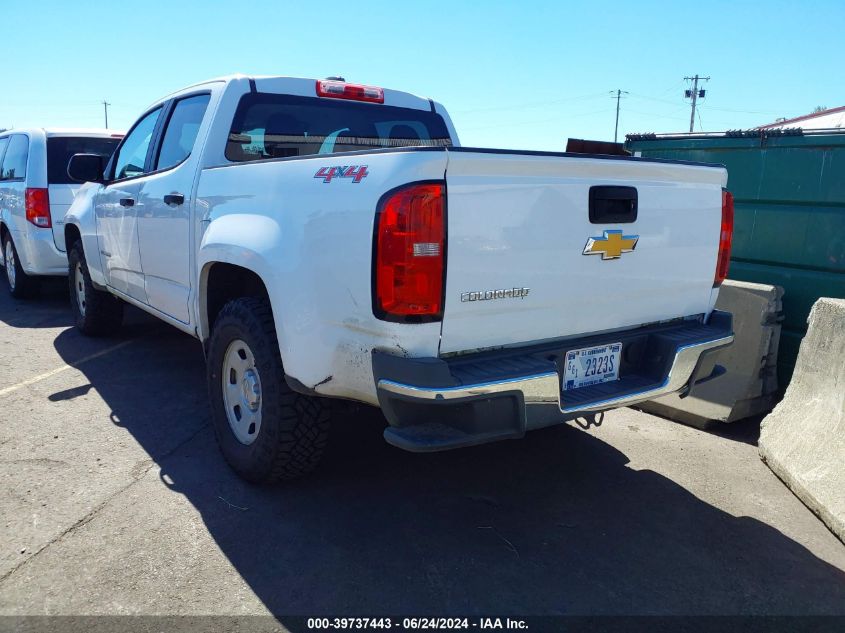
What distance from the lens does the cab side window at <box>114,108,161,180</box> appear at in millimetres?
4902

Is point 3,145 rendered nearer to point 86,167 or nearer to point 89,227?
point 89,227

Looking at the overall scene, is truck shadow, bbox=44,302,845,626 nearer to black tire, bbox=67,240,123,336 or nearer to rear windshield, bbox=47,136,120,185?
black tire, bbox=67,240,123,336

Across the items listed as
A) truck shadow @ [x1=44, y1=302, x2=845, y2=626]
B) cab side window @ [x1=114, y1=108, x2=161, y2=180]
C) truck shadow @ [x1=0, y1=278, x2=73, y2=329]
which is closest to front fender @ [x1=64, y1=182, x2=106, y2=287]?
cab side window @ [x1=114, y1=108, x2=161, y2=180]

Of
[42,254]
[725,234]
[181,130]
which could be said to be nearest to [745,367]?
[725,234]

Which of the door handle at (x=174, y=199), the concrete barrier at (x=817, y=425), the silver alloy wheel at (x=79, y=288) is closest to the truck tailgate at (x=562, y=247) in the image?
the concrete barrier at (x=817, y=425)

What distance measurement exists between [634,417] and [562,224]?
2.54 meters

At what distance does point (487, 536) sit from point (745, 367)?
2485 mm

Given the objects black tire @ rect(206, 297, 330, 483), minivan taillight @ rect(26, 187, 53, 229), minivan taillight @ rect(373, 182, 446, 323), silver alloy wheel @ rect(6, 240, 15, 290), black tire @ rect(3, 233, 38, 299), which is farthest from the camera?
silver alloy wheel @ rect(6, 240, 15, 290)

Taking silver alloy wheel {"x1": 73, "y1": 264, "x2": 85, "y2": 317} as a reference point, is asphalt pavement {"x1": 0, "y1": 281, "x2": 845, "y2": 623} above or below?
below

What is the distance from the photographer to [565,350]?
2867 millimetres

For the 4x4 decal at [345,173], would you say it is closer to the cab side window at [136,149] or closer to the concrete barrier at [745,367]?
the cab side window at [136,149]

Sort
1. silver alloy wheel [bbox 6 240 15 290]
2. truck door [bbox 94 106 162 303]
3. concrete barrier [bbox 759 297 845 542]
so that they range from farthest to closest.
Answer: silver alloy wheel [bbox 6 240 15 290] → truck door [bbox 94 106 162 303] → concrete barrier [bbox 759 297 845 542]

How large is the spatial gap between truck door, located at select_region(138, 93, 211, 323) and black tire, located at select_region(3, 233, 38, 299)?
453 centimetres

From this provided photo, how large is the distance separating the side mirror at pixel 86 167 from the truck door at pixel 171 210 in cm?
100
